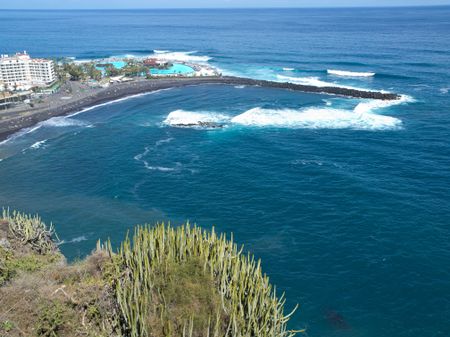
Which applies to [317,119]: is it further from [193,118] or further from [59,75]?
[59,75]

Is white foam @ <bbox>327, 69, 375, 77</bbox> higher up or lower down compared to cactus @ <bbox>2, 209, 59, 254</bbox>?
higher up

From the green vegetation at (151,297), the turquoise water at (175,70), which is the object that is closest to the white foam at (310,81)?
the turquoise water at (175,70)

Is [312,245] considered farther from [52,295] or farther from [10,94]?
[10,94]

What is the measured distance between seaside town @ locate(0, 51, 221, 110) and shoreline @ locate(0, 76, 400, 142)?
4.76m

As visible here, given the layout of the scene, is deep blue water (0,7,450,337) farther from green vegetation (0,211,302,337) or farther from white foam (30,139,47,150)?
green vegetation (0,211,302,337)

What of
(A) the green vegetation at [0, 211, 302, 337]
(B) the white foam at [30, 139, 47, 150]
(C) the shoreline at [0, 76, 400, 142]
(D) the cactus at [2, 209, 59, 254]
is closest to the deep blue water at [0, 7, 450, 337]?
(B) the white foam at [30, 139, 47, 150]

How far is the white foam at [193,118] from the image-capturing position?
3939 inches

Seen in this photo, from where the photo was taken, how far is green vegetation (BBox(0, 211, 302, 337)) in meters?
29.0

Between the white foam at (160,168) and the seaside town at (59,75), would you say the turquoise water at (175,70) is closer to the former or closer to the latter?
the seaside town at (59,75)

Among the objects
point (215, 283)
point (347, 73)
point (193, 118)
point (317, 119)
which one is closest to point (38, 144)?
point (193, 118)

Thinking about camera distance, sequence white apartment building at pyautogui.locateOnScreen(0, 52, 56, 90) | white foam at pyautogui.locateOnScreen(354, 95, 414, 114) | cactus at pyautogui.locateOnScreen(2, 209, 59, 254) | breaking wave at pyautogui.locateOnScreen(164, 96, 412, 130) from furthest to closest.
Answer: white apartment building at pyautogui.locateOnScreen(0, 52, 56, 90)
white foam at pyautogui.locateOnScreen(354, 95, 414, 114)
breaking wave at pyautogui.locateOnScreen(164, 96, 412, 130)
cactus at pyautogui.locateOnScreen(2, 209, 59, 254)

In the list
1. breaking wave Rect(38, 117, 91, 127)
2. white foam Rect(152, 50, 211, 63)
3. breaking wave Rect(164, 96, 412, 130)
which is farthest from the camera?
white foam Rect(152, 50, 211, 63)

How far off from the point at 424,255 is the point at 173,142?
5210 cm

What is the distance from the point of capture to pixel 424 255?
50.8 metres
